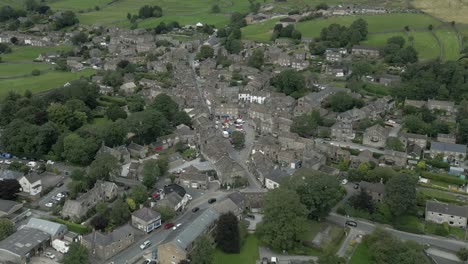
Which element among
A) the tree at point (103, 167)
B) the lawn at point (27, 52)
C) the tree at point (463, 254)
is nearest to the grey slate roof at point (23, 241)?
the tree at point (103, 167)

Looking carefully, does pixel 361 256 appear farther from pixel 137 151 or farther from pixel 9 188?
pixel 9 188

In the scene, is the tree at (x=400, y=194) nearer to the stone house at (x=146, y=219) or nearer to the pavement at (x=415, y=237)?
the pavement at (x=415, y=237)

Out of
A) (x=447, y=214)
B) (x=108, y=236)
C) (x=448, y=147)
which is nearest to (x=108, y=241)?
(x=108, y=236)

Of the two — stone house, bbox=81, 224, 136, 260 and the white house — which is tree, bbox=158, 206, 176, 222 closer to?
stone house, bbox=81, 224, 136, 260

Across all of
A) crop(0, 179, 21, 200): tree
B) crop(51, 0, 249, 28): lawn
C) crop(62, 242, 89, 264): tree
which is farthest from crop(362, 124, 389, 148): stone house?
crop(51, 0, 249, 28): lawn

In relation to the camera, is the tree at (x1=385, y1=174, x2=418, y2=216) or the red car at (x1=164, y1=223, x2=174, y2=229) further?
the red car at (x1=164, y1=223, x2=174, y2=229)

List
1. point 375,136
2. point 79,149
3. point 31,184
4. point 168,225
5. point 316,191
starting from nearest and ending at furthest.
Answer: point 316,191
point 168,225
point 31,184
point 79,149
point 375,136
